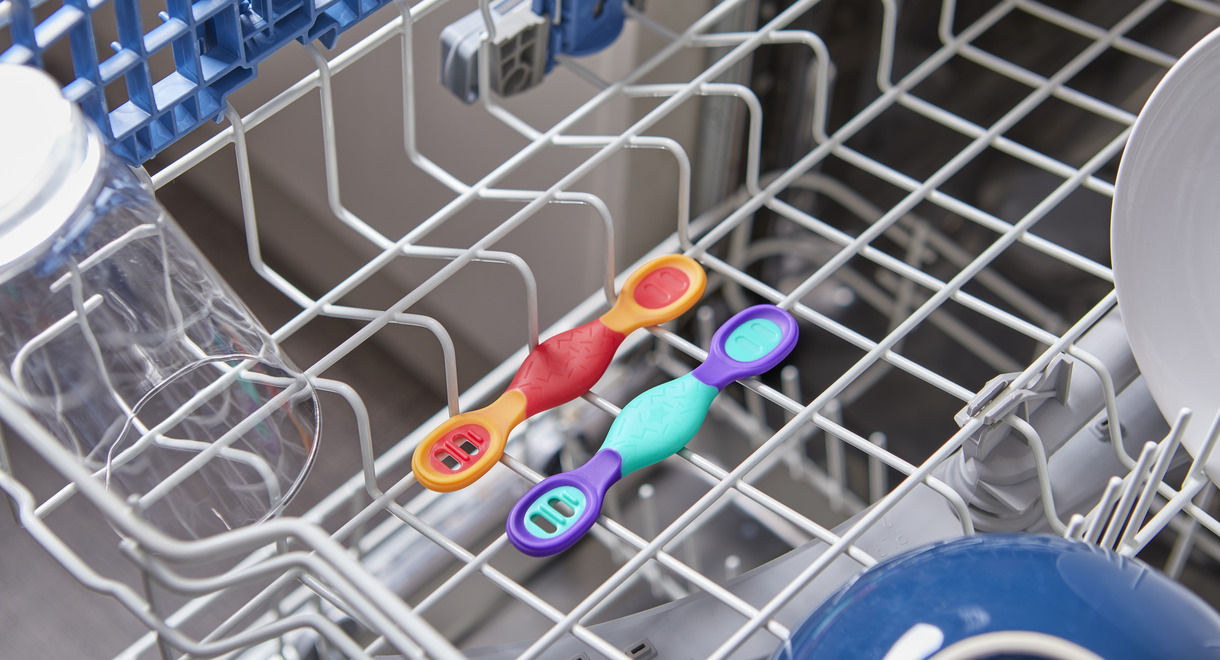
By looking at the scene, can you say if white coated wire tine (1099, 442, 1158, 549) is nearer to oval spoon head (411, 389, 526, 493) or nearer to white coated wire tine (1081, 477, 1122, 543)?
white coated wire tine (1081, 477, 1122, 543)

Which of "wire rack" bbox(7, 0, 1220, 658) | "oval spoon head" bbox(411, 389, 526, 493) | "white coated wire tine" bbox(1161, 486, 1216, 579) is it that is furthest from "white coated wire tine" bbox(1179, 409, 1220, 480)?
"oval spoon head" bbox(411, 389, 526, 493)

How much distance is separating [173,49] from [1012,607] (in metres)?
0.38

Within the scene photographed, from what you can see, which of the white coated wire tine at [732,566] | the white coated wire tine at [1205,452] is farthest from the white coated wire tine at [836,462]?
the white coated wire tine at [1205,452]

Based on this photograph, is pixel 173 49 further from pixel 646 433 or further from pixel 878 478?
pixel 878 478

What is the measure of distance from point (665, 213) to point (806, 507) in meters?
0.28

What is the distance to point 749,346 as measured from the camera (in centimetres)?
57

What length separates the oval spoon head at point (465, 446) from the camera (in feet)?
1.69

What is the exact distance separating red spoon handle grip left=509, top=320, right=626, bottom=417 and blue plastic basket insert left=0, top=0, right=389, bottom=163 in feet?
0.57

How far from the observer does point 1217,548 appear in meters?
0.79

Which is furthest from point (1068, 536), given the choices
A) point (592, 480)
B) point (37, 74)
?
point (37, 74)

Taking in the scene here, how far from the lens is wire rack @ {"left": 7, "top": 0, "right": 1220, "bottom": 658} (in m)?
0.46

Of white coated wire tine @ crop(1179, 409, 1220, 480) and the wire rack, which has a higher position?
white coated wire tine @ crop(1179, 409, 1220, 480)

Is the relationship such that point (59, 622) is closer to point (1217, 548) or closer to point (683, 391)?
point (683, 391)

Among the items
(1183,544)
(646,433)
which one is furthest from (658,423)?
(1183,544)
